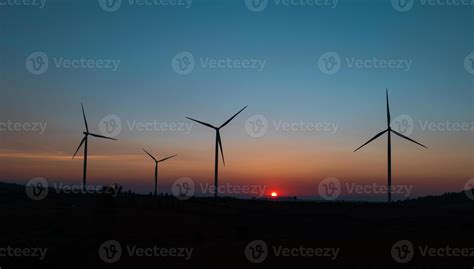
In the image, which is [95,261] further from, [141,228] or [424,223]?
[424,223]

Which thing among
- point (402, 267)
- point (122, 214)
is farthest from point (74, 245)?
point (402, 267)

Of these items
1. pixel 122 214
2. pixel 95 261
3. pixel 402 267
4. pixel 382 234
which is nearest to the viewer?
pixel 402 267

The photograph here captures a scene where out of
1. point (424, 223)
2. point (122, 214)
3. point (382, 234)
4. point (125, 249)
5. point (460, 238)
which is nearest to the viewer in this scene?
point (125, 249)

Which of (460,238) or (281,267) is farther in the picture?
(460,238)

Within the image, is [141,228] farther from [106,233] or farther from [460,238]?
[460,238]

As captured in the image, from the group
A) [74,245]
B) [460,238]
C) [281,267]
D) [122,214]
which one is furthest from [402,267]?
[122,214]

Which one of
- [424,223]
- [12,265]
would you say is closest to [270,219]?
[424,223]

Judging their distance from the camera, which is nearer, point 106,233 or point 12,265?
point 12,265

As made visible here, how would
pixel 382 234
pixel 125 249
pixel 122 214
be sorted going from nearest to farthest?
pixel 125 249 → pixel 382 234 → pixel 122 214

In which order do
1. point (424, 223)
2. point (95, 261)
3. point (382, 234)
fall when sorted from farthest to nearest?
point (424, 223) < point (382, 234) < point (95, 261)
